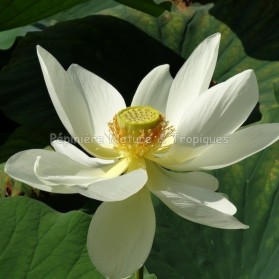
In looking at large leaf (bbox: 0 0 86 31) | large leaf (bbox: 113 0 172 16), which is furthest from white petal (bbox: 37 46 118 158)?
large leaf (bbox: 113 0 172 16)

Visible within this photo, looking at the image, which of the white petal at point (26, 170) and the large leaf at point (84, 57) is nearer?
the white petal at point (26, 170)

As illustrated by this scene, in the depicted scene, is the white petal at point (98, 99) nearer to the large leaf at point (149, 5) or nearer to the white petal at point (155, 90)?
the white petal at point (155, 90)

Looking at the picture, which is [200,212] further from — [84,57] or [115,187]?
[84,57]

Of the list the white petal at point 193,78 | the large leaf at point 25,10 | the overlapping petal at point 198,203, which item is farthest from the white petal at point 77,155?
the large leaf at point 25,10

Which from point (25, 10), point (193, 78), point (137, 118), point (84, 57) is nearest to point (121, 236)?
point (137, 118)

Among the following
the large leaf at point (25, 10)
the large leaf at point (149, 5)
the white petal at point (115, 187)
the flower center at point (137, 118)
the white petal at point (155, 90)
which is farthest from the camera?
the large leaf at point (149, 5)

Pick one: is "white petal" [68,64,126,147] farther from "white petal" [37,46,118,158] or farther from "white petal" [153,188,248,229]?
"white petal" [153,188,248,229]

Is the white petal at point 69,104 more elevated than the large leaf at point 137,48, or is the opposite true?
the white petal at point 69,104

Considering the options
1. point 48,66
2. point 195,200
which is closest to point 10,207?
point 48,66
